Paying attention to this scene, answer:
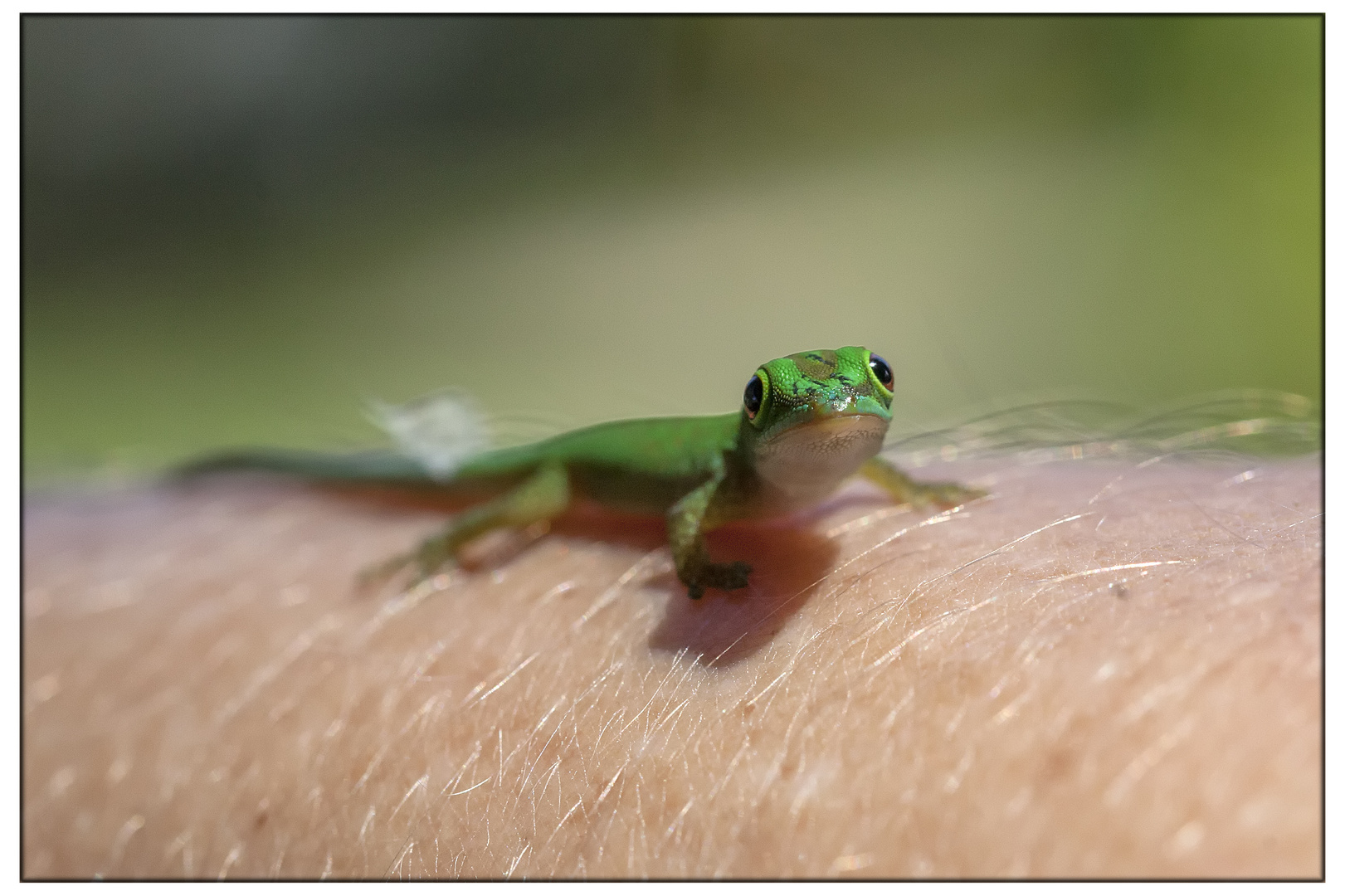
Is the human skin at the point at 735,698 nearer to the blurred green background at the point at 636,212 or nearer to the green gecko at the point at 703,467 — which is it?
the green gecko at the point at 703,467

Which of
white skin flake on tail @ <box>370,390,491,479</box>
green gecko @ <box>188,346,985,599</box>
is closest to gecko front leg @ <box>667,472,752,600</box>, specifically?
green gecko @ <box>188,346,985,599</box>

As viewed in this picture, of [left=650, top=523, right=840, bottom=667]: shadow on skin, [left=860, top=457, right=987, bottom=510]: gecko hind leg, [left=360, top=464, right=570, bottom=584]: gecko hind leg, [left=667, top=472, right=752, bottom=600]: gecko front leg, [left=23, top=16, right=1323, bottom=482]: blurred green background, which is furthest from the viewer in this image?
[left=23, top=16, right=1323, bottom=482]: blurred green background

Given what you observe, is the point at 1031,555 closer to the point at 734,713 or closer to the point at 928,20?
the point at 734,713

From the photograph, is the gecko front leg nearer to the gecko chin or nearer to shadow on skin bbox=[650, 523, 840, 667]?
shadow on skin bbox=[650, 523, 840, 667]

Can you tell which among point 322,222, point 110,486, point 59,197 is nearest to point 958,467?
point 110,486

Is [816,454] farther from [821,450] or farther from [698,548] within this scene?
[698,548]

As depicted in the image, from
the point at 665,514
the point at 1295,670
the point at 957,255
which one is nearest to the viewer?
the point at 1295,670
